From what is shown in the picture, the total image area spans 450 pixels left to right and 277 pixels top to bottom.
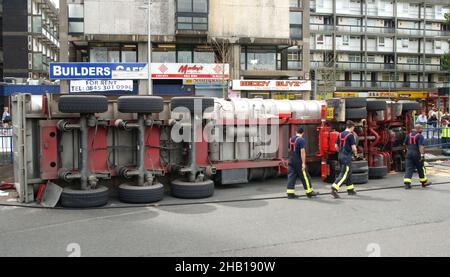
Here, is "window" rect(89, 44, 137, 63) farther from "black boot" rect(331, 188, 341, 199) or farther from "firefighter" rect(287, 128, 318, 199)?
"black boot" rect(331, 188, 341, 199)

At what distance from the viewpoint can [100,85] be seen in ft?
107

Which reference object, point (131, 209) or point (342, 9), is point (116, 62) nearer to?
point (131, 209)

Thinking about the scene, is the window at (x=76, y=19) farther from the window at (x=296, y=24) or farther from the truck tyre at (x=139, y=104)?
the truck tyre at (x=139, y=104)

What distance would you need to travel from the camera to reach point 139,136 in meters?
9.87

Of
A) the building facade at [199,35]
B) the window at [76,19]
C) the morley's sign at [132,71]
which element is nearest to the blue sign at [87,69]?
the morley's sign at [132,71]

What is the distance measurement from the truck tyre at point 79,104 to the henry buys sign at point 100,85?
79.2 feet

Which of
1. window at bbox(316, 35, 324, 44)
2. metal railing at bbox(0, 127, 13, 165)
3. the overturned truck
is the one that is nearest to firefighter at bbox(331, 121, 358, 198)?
the overturned truck

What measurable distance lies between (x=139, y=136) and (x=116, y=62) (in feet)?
84.7

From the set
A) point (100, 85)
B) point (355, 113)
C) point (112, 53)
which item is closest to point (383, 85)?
point (112, 53)

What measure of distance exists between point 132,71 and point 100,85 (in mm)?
2437

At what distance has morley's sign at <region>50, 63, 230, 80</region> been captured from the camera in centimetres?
3198

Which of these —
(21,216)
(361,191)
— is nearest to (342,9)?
(361,191)

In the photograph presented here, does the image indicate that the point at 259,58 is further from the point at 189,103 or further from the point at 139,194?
the point at 139,194

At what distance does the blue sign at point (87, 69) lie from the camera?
31844mm
